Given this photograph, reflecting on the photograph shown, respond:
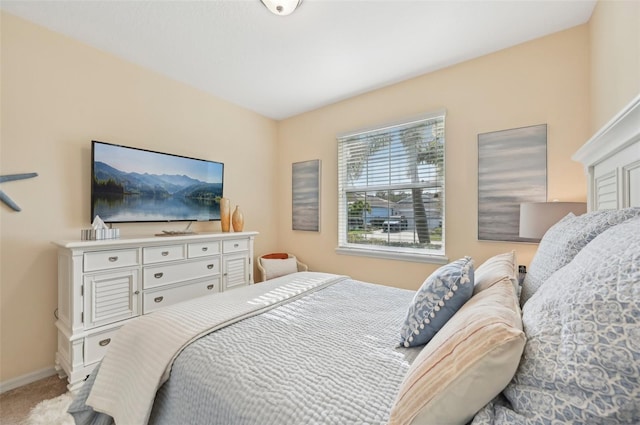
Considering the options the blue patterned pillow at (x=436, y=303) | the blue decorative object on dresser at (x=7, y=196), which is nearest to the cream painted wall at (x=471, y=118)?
the blue patterned pillow at (x=436, y=303)

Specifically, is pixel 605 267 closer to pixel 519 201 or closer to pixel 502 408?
pixel 502 408

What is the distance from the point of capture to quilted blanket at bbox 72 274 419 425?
0.78 m

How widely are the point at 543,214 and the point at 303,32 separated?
2203 millimetres

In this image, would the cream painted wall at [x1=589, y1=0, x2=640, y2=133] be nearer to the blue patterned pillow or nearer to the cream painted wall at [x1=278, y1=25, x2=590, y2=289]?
the cream painted wall at [x1=278, y1=25, x2=590, y2=289]

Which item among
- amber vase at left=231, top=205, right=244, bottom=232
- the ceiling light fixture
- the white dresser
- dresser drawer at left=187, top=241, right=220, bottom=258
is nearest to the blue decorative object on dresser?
the white dresser

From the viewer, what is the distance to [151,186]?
2.64 meters

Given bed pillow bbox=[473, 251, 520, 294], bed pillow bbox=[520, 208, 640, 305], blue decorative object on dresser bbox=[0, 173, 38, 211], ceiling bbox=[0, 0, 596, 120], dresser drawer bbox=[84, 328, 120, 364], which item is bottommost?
dresser drawer bbox=[84, 328, 120, 364]

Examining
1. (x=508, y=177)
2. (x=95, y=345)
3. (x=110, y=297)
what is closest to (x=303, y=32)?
(x=508, y=177)

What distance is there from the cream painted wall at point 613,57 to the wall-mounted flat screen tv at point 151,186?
3346mm

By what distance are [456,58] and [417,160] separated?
0.97 m

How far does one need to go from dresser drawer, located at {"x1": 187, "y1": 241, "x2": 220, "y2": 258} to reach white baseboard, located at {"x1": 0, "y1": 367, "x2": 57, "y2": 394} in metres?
1.29

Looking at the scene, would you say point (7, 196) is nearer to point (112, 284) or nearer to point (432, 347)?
point (112, 284)

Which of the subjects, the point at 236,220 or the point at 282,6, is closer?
the point at 282,6

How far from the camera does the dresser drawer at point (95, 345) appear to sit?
1.96m
